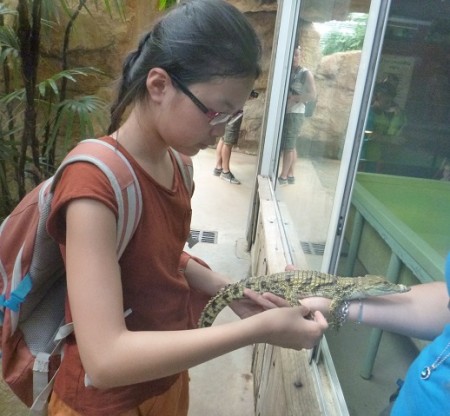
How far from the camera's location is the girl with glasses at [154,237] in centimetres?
78

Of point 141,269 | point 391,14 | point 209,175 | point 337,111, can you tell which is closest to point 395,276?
point 337,111

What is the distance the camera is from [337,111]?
176 cm

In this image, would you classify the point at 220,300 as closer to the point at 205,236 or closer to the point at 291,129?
the point at 291,129

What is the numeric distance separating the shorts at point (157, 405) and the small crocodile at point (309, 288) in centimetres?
21

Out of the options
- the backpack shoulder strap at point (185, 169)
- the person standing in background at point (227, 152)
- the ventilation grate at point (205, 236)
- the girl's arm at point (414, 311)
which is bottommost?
the ventilation grate at point (205, 236)

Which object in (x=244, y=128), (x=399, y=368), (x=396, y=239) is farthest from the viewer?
(x=244, y=128)

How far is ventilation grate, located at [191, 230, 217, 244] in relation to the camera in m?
4.12

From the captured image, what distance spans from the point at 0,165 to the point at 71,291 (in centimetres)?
252

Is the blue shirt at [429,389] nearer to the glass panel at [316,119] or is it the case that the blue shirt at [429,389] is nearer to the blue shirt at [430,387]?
the blue shirt at [430,387]

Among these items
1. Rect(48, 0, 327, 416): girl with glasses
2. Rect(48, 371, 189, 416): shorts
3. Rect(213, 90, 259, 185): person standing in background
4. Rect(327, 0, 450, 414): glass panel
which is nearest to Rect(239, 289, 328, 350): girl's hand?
Rect(48, 0, 327, 416): girl with glasses

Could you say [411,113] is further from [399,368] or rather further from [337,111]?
[399,368]

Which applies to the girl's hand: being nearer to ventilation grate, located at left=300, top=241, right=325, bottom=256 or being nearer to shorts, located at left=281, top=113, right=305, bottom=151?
ventilation grate, located at left=300, top=241, right=325, bottom=256

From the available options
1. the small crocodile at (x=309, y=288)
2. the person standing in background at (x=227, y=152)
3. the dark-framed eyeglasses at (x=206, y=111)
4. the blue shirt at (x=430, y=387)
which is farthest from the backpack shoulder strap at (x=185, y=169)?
the person standing in background at (x=227, y=152)

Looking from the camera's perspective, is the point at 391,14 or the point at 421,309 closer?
the point at 421,309
